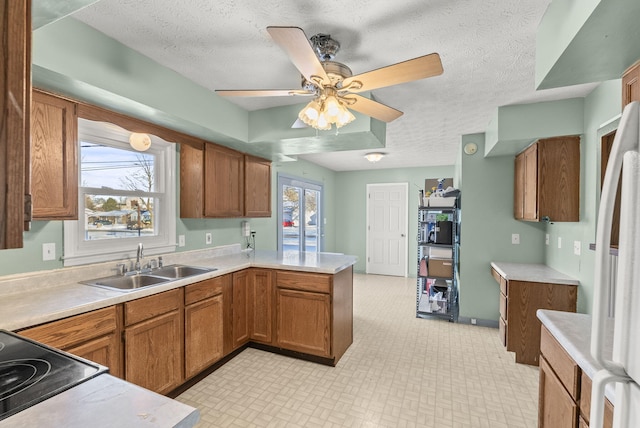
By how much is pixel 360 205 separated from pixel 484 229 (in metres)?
3.31

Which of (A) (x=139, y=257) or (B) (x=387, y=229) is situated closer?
(A) (x=139, y=257)

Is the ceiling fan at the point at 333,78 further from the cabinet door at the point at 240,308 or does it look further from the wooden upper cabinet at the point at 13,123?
the cabinet door at the point at 240,308

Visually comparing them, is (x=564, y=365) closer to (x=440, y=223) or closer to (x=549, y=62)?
(x=549, y=62)

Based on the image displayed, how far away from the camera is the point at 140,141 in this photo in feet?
8.53

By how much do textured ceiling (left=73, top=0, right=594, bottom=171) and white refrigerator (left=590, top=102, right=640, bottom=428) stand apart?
1171 mm

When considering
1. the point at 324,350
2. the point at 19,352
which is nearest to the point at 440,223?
the point at 324,350

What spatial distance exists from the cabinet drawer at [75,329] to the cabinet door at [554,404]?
2.31 m

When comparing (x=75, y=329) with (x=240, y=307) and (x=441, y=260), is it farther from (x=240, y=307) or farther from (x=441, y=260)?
(x=441, y=260)

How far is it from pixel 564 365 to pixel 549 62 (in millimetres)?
1396

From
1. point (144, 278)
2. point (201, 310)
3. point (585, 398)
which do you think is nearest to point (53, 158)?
point (144, 278)

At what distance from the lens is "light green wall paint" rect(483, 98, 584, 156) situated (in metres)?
2.68

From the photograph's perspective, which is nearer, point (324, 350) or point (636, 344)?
point (636, 344)

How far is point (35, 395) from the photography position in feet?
2.57

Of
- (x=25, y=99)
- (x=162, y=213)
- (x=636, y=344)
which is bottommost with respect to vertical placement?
(x=636, y=344)
